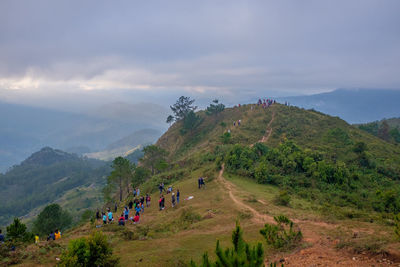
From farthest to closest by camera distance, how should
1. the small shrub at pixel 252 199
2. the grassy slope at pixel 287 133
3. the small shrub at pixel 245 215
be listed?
1. the grassy slope at pixel 287 133
2. the small shrub at pixel 252 199
3. the small shrub at pixel 245 215

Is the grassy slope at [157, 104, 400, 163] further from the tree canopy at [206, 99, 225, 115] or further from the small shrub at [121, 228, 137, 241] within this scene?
the small shrub at [121, 228, 137, 241]

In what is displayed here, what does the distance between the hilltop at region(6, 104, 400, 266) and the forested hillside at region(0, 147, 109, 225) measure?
99.5 meters

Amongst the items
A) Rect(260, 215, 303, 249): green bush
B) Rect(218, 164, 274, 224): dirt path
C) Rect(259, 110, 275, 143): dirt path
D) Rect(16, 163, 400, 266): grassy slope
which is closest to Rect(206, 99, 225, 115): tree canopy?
Rect(259, 110, 275, 143): dirt path

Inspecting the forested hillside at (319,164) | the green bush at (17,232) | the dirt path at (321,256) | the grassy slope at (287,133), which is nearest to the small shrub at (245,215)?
the dirt path at (321,256)

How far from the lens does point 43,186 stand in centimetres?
15800

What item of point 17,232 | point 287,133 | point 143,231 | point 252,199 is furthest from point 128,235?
point 287,133

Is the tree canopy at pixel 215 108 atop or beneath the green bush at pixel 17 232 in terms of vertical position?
atop

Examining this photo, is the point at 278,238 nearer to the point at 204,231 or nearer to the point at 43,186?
the point at 204,231

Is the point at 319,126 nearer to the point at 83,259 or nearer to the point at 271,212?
the point at 271,212

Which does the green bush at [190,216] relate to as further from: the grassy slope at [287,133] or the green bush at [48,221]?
the green bush at [48,221]

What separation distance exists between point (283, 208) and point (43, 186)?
184578mm

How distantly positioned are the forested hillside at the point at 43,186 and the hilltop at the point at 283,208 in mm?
99475

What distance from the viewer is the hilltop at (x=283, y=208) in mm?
10305

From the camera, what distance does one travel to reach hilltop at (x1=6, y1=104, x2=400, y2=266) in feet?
33.8
